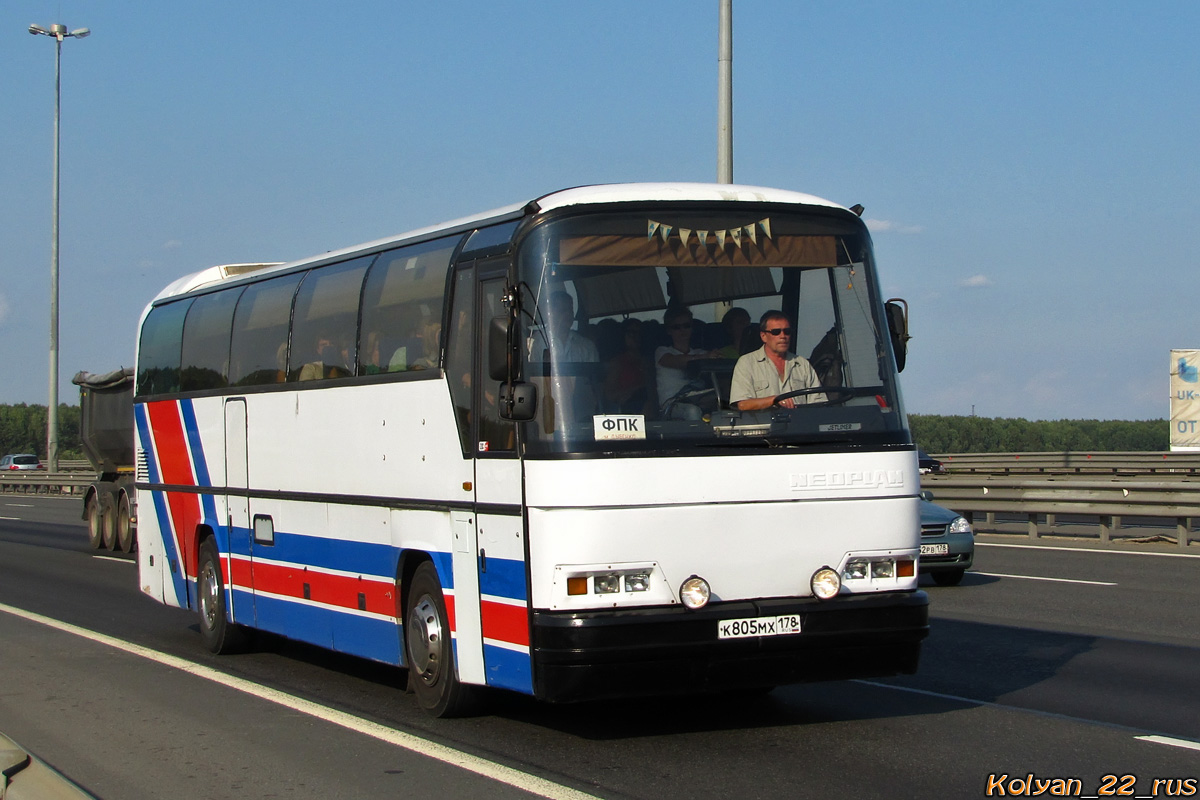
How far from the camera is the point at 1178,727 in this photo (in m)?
8.12

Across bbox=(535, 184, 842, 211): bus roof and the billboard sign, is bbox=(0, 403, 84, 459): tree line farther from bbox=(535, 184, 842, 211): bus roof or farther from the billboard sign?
bbox=(535, 184, 842, 211): bus roof

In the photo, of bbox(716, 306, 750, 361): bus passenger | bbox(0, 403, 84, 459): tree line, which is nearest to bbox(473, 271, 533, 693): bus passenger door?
bbox(716, 306, 750, 361): bus passenger

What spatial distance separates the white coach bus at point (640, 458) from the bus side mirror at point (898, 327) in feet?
0.07

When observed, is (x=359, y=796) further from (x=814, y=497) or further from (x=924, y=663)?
(x=924, y=663)

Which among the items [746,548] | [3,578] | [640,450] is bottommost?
[3,578]

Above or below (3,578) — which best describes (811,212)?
above

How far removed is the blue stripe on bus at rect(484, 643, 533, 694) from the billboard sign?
4158 centimetres

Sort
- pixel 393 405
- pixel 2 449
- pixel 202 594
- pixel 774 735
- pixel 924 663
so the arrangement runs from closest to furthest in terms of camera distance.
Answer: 1. pixel 774 735
2. pixel 393 405
3. pixel 924 663
4. pixel 202 594
5. pixel 2 449

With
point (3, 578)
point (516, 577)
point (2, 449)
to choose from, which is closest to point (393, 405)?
point (516, 577)

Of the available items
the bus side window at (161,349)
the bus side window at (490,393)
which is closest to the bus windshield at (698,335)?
the bus side window at (490,393)

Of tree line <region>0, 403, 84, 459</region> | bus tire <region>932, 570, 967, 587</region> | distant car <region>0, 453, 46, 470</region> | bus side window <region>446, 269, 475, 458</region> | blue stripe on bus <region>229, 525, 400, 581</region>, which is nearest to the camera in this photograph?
bus side window <region>446, 269, 475, 458</region>

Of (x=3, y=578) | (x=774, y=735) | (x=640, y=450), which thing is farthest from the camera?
(x=3, y=578)

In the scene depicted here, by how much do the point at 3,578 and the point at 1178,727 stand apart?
1684 centimetres

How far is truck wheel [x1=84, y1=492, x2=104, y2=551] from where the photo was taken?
27750mm
